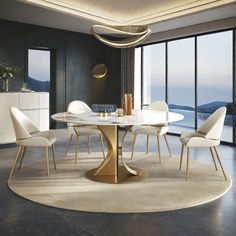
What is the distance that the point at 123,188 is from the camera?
3211 mm

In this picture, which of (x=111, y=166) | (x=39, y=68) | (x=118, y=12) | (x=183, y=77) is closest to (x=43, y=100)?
(x=39, y=68)

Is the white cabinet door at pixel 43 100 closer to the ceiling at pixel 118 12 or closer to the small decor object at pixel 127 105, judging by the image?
the ceiling at pixel 118 12

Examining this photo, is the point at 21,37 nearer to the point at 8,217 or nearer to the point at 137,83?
the point at 137,83

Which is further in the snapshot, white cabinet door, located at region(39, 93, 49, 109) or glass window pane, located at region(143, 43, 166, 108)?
glass window pane, located at region(143, 43, 166, 108)

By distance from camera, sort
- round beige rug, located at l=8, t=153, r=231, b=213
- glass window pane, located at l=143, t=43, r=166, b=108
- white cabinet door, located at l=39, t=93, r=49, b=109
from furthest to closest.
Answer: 1. glass window pane, located at l=143, t=43, r=166, b=108
2. white cabinet door, located at l=39, t=93, r=49, b=109
3. round beige rug, located at l=8, t=153, r=231, b=213

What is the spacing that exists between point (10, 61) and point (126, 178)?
4347 millimetres

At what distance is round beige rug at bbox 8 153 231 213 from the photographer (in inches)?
108

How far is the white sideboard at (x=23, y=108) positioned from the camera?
540 cm

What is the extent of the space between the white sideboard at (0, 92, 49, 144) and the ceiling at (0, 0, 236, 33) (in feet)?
5.10

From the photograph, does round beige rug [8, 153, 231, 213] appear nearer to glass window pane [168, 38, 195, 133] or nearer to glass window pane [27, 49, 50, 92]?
glass window pane [27, 49, 50, 92]

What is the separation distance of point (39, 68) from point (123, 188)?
5.53 metres

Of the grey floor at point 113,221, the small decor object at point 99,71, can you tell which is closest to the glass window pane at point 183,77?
the small decor object at point 99,71

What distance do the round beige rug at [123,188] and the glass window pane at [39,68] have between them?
407cm

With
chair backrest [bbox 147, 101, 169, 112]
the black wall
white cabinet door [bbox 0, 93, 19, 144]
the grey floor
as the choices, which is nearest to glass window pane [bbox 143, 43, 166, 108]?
the black wall
